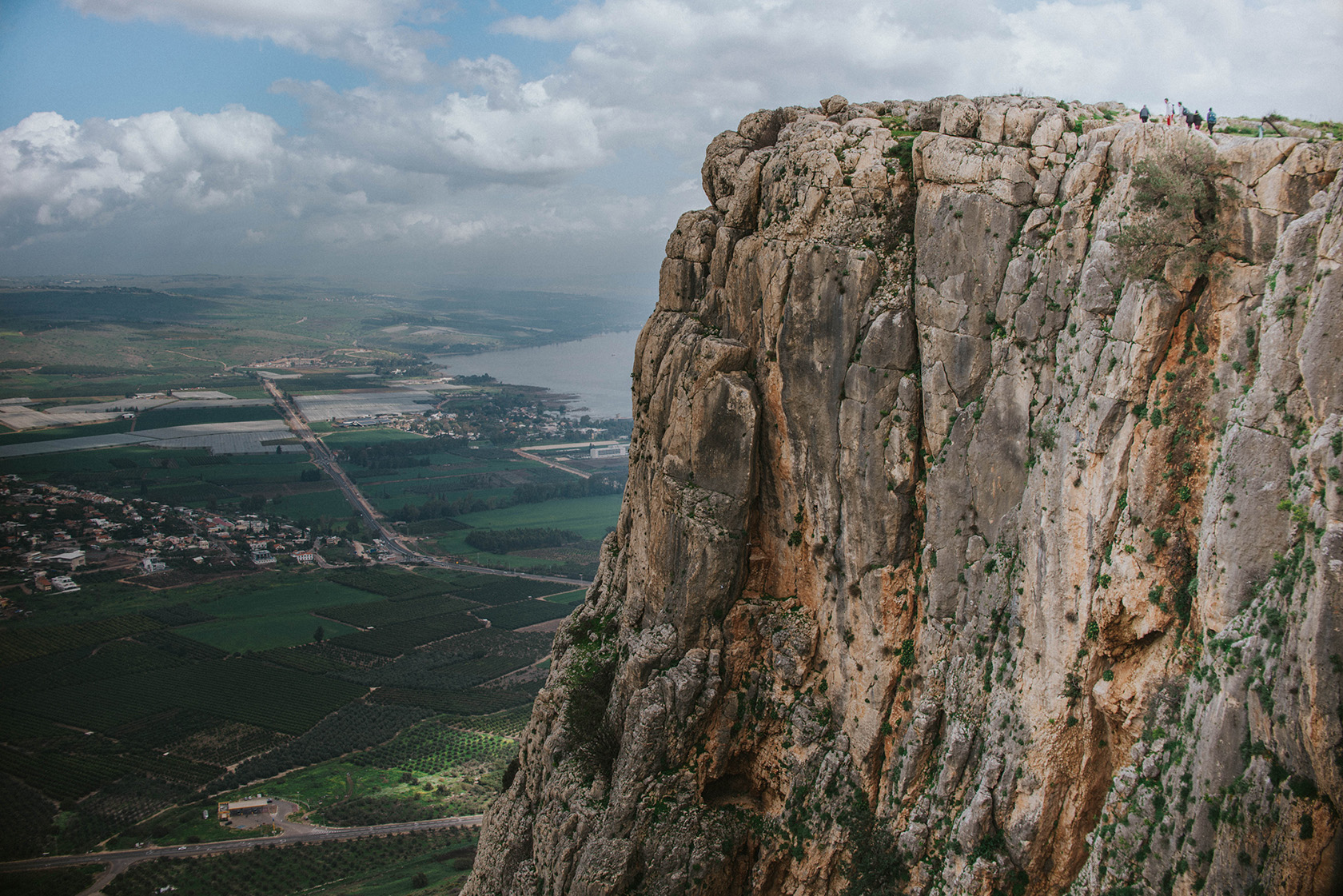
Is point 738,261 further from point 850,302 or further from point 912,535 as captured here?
point 912,535

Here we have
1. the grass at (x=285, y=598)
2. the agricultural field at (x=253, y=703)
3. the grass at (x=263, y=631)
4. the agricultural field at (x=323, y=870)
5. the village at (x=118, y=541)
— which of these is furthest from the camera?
the grass at (x=285, y=598)

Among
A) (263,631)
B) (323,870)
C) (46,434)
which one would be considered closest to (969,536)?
(323,870)

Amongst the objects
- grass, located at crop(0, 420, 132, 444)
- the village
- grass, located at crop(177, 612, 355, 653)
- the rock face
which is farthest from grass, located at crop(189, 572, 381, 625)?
the rock face

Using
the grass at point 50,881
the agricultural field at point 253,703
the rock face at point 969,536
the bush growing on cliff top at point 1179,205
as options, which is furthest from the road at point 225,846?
the bush growing on cliff top at point 1179,205

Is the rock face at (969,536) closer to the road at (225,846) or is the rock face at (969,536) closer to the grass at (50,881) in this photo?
the road at (225,846)

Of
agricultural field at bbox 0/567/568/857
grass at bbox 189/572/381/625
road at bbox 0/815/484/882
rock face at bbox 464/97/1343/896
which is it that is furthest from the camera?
grass at bbox 189/572/381/625

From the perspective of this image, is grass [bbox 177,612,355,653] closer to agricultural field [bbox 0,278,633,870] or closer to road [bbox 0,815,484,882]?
agricultural field [bbox 0,278,633,870]

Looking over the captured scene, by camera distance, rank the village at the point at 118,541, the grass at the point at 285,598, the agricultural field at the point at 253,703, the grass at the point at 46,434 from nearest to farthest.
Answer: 1. the agricultural field at the point at 253,703
2. the village at the point at 118,541
3. the grass at the point at 285,598
4. the grass at the point at 46,434
